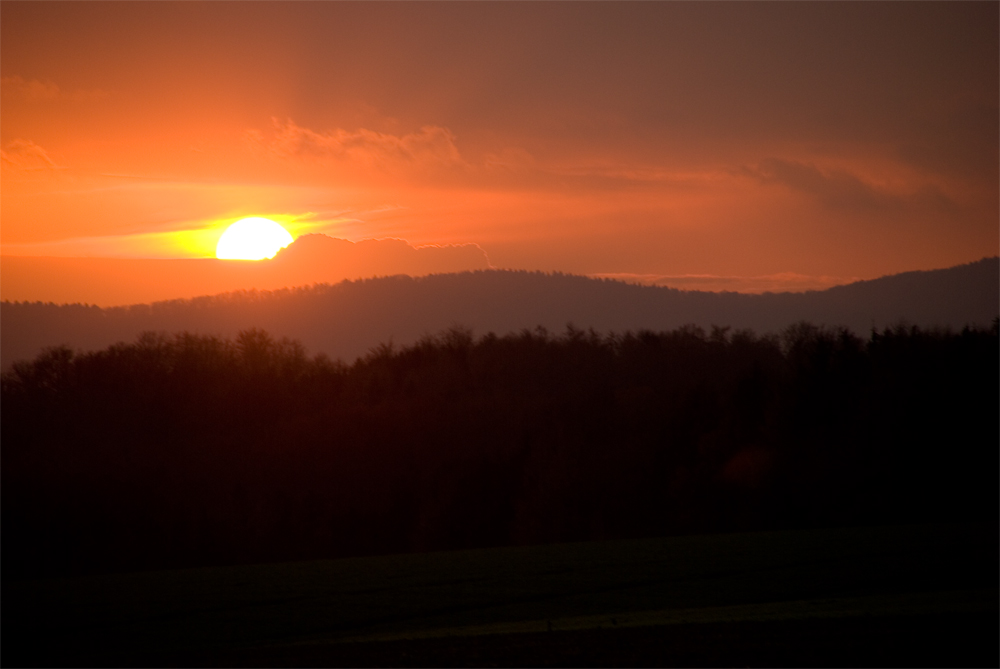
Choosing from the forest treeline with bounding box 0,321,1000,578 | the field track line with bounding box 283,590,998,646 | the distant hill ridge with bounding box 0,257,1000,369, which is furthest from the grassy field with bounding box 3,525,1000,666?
the distant hill ridge with bounding box 0,257,1000,369

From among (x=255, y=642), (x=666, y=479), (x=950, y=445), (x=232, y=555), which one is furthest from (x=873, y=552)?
(x=232, y=555)

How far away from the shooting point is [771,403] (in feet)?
181

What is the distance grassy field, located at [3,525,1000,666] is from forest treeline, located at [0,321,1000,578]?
12.6 m

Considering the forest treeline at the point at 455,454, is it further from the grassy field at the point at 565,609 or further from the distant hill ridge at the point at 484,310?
the distant hill ridge at the point at 484,310

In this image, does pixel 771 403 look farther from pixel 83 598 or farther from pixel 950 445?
pixel 83 598

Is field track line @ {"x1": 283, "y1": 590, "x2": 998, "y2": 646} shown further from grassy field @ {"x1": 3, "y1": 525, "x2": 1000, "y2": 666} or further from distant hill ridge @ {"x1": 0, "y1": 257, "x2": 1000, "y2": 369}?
distant hill ridge @ {"x1": 0, "y1": 257, "x2": 1000, "y2": 369}

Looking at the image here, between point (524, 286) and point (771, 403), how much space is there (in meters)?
68.9

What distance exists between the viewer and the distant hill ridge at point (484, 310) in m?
82.4

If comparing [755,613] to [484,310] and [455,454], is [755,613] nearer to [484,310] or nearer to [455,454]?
[455,454]

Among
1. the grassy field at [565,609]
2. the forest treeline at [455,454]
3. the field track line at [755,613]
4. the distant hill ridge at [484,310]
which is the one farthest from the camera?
the distant hill ridge at [484,310]

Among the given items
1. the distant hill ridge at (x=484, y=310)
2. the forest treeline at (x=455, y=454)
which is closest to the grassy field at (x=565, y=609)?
the forest treeline at (x=455, y=454)

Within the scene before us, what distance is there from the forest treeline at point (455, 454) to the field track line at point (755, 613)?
84.3 feet

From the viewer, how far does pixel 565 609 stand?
21.4 m

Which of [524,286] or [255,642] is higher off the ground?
[524,286]
